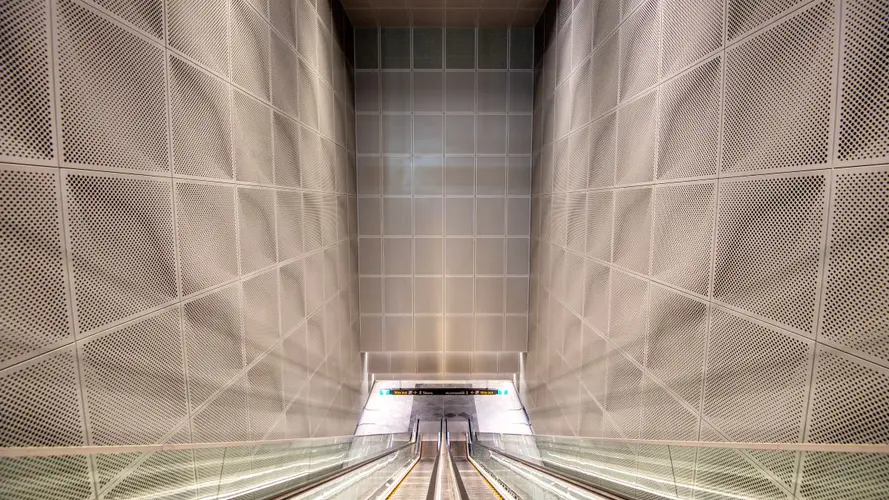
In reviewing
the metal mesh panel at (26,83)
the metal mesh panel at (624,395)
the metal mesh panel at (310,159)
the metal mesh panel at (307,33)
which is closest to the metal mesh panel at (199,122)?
the metal mesh panel at (26,83)

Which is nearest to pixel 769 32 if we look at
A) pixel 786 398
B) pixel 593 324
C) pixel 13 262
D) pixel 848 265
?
pixel 848 265

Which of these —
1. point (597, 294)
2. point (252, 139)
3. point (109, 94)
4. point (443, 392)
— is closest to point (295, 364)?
point (252, 139)

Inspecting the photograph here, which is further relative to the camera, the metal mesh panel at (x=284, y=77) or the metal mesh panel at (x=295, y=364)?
the metal mesh panel at (x=295, y=364)

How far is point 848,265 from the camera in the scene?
2037 mm

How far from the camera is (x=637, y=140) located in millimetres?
4125

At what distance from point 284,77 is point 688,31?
4.51 m

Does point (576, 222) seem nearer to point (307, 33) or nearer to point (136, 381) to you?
point (307, 33)

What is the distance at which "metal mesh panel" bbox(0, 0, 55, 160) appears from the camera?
1.87m

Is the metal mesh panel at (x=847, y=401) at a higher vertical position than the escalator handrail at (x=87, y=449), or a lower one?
higher

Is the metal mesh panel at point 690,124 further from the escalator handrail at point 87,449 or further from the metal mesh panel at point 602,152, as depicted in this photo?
the escalator handrail at point 87,449

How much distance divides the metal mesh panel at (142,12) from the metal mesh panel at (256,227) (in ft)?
Result: 4.95

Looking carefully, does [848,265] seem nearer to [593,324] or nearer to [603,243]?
[603,243]

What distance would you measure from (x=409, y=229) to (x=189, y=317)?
21.5 feet

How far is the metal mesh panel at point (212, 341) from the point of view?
3.20m
